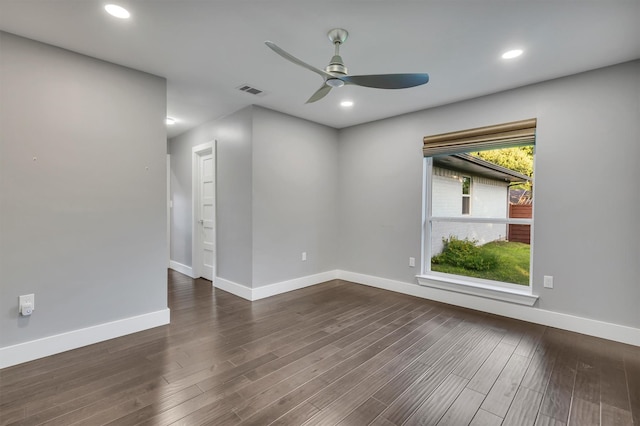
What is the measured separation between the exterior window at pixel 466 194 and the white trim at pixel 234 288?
3099mm

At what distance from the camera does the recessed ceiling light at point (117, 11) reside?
6.36 feet

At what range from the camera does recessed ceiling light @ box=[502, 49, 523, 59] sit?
2471 millimetres

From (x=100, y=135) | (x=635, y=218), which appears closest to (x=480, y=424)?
(x=635, y=218)

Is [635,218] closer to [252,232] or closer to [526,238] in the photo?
[526,238]

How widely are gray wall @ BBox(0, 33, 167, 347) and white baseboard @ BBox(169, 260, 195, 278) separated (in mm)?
2191

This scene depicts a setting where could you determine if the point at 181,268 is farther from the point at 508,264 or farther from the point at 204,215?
the point at 508,264

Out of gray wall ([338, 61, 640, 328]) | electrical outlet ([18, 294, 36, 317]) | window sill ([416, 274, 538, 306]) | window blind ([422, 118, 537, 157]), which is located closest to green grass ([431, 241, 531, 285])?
window sill ([416, 274, 538, 306])

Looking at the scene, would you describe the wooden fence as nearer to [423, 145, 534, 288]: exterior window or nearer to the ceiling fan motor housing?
[423, 145, 534, 288]: exterior window

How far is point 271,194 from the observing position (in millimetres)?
4051

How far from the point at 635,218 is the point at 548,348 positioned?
1415 mm

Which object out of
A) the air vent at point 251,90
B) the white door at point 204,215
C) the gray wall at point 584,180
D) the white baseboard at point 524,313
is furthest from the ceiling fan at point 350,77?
the white door at point 204,215

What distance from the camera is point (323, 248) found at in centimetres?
482

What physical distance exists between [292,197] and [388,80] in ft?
8.17

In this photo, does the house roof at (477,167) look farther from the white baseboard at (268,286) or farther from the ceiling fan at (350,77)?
the white baseboard at (268,286)
